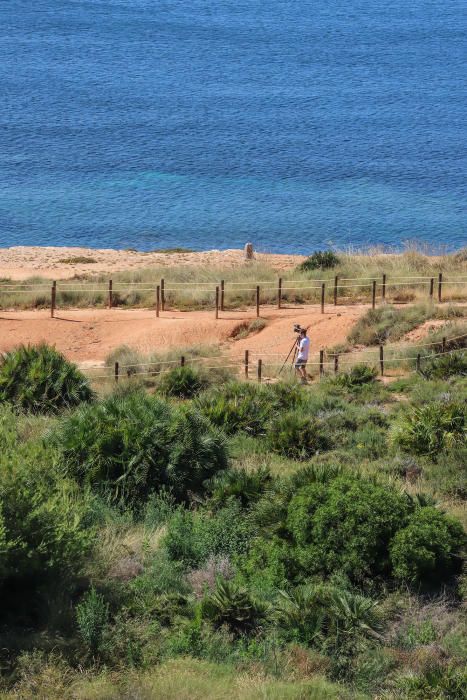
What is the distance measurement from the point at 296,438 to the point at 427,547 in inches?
208

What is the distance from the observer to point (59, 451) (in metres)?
14.4

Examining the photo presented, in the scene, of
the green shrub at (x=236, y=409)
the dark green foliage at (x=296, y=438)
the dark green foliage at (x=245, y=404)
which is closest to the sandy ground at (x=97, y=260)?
the dark green foliage at (x=245, y=404)

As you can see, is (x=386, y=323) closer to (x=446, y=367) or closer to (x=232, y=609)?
(x=446, y=367)

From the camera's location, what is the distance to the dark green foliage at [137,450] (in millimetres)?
14281

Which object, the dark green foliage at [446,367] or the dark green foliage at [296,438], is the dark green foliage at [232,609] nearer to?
the dark green foliage at [296,438]

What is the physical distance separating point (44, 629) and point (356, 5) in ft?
371

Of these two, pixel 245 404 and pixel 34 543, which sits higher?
pixel 245 404

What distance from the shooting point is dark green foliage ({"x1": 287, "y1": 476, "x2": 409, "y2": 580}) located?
38.9 ft

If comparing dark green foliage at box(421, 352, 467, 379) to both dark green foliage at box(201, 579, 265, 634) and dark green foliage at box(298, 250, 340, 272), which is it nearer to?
dark green foliage at box(201, 579, 265, 634)

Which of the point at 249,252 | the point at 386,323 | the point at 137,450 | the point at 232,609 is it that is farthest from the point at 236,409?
the point at 249,252

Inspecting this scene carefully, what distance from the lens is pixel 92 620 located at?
10102mm

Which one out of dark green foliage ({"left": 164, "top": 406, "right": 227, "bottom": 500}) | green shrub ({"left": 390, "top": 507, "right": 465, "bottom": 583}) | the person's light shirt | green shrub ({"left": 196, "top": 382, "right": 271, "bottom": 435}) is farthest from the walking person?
green shrub ({"left": 390, "top": 507, "right": 465, "bottom": 583})

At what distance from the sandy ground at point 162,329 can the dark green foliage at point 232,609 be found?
14.9 m

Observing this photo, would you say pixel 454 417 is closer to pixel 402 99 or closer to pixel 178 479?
pixel 178 479
